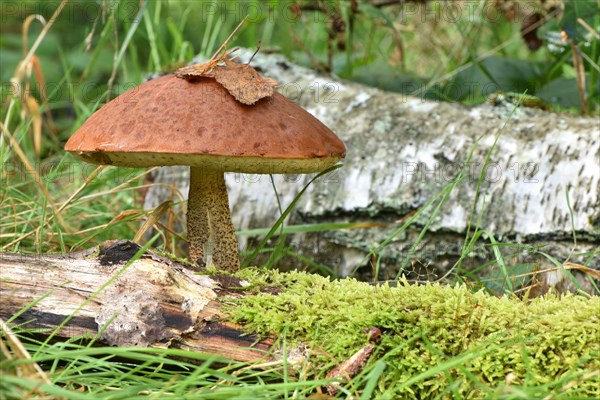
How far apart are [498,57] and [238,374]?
Result: 8.61 feet

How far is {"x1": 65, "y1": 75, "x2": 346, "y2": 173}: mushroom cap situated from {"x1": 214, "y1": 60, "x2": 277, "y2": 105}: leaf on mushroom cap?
2 centimetres

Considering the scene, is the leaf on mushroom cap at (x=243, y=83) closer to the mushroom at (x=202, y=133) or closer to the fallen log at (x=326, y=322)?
the mushroom at (x=202, y=133)

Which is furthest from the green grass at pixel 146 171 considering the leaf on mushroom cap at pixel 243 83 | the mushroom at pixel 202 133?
the leaf on mushroom cap at pixel 243 83

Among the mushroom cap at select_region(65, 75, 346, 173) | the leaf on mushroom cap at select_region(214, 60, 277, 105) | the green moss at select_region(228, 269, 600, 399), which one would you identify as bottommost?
the green moss at select_region(228, 269, 600, 399)

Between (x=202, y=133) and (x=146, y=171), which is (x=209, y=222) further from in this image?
(x=146, y=171)

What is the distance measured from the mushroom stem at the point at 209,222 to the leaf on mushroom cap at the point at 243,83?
35 cm

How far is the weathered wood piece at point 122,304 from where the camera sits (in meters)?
1.49

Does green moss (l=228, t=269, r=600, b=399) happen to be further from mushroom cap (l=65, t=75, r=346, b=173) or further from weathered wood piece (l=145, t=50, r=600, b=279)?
weathered wood piece (l=145, t=50, r=600, b=279)

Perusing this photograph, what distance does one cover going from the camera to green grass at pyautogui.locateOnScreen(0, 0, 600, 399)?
131 cm

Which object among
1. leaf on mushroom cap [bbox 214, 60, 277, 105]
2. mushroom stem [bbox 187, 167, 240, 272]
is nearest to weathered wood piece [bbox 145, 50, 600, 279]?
mushroom stem [bbox 187, 167, 240, 272]

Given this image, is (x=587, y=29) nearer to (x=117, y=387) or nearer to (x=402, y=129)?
(x=402, y=129)

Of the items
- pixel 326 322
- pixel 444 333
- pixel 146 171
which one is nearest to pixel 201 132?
pixel 326 322

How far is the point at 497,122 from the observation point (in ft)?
9.14

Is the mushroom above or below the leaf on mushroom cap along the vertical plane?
below
